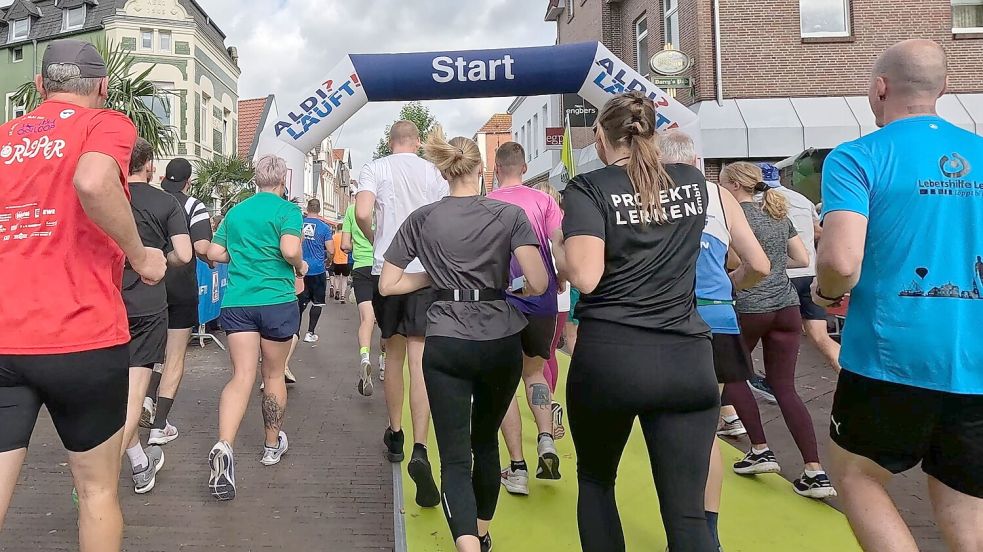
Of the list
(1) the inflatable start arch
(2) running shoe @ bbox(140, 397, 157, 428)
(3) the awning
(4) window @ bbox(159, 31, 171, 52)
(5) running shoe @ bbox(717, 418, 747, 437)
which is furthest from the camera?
(4) window @ bbox(159, 31, 171, 52)

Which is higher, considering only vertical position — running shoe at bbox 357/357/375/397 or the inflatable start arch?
the inflatable start arch

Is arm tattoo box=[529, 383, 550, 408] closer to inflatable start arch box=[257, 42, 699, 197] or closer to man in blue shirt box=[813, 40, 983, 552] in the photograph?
man in blue shirt box=[813, 40, 983, 552]

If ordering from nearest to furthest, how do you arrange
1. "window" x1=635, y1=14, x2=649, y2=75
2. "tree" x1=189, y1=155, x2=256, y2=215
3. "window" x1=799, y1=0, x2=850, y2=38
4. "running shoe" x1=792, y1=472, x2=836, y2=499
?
"running shoe" x1=792, y1=472, x2=836, y2=499, "window" x1=799, y1=0, x2=850, y2=38, "window" x1=635, y1=14, x2=649, y2=75, "tree" x1=189, y1=155, x2=256, y2=215

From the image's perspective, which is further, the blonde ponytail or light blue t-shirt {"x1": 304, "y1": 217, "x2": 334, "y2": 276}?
light blue t-shirt {"x1": 304, "y1": 217, "x2": 334, "y2": 276}

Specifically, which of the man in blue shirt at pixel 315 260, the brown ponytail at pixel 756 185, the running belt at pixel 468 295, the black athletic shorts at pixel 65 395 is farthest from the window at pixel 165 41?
the black athletic shorts at pixel 65 395

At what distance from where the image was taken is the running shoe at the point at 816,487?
12.7 feet

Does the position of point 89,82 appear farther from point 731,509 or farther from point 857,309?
point 731,509

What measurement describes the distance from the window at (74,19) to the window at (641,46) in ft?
86.2

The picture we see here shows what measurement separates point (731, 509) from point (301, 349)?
23.4ft

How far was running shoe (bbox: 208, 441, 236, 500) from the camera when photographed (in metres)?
3.95

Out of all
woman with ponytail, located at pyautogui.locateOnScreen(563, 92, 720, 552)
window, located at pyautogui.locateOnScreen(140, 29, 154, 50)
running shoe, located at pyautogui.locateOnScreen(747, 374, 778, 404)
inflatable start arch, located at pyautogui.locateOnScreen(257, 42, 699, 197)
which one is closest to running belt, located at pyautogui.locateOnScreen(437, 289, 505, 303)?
woman with ponytail, located at pyautogui.locateOnScreen(563, 92, 720, 552)

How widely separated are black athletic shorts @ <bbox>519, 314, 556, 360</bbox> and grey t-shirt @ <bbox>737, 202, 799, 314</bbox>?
1221mm

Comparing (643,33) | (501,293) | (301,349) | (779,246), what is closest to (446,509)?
(501,293)

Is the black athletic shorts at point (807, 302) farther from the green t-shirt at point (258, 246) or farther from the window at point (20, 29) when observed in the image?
the window at point (20, 29)
